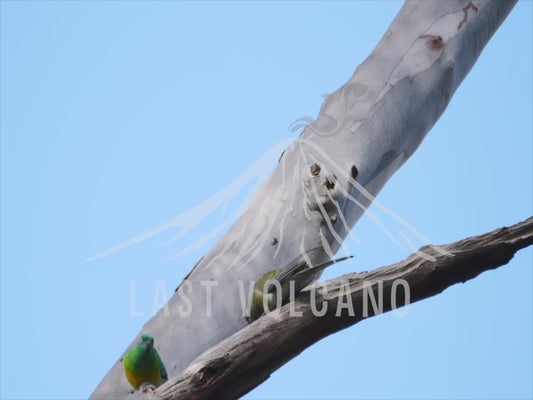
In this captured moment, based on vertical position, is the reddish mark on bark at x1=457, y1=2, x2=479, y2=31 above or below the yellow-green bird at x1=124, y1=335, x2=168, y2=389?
above

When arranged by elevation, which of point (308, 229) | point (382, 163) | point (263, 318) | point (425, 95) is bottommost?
point (263, 318)

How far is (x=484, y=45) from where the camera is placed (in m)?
4.11

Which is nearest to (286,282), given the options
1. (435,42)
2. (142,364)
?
(142,364)

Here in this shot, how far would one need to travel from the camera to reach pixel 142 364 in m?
2.96

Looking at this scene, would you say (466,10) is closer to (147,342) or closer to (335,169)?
(335,169)

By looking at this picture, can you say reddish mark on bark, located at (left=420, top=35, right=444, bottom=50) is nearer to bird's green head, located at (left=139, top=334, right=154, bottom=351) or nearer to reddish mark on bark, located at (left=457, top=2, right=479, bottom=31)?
reddish mark on bark, located at (left=457, top=2, right=479, bottom=31)

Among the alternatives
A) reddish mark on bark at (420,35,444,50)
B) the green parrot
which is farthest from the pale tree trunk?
the green parrot

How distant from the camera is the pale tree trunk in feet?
A: 10.1

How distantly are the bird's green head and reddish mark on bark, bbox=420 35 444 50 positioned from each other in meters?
1.96

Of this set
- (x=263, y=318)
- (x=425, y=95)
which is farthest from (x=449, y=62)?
(x=263, y=318)

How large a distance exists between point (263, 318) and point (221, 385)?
0.27 m

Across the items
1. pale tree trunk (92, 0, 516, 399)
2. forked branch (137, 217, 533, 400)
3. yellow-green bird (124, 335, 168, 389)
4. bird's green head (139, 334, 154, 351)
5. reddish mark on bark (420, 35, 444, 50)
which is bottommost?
forked branch (137, 217, 533, 400)

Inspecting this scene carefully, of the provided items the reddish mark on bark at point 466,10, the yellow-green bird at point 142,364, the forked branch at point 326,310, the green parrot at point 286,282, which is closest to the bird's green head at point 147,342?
the yellow-green bird at point 142,364

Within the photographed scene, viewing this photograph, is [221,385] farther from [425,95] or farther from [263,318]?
[425,95]
